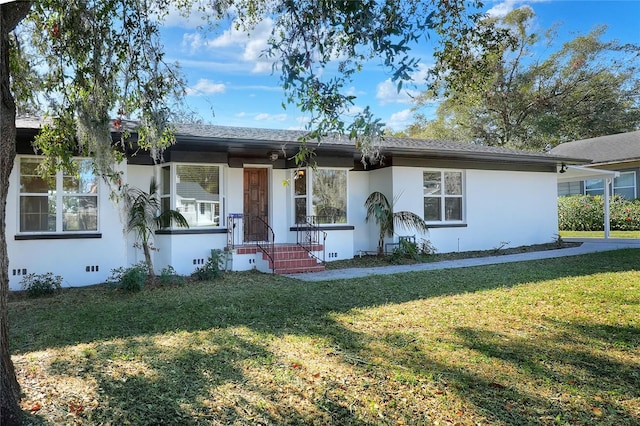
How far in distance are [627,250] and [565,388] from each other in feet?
34.1

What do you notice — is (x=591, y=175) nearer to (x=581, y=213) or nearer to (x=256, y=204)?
(x=581, y=213)

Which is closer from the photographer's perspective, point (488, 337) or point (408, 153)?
point (488, 337)

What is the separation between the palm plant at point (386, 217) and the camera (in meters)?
11.5

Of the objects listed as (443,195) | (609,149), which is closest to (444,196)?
(443,195)

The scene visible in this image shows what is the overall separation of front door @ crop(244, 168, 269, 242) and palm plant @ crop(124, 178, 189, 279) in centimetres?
209

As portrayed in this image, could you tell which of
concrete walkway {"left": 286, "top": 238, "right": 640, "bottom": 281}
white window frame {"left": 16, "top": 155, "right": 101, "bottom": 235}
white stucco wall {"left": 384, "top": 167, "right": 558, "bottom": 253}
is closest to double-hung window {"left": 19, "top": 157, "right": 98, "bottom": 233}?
white window frame {"left": 16, "top": 155, "right": 101, "bottom": 235}

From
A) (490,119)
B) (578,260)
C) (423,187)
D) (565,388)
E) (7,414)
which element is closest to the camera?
(7,414)

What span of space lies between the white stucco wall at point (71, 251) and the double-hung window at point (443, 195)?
8154 mm

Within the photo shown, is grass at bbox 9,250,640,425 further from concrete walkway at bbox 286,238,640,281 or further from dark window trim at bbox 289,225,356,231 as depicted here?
dark window trim at bbox 289,225,356,231

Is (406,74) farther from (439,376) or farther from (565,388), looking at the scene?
(565,388)

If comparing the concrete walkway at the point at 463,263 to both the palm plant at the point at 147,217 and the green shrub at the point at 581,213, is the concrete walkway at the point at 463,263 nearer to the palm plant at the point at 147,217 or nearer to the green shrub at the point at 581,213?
the palm plant at the point at 147,217

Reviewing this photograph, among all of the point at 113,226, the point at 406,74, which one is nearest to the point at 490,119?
the point at 113,226

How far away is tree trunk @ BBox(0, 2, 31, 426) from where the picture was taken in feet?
9.29

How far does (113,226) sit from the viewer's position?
9141mm
